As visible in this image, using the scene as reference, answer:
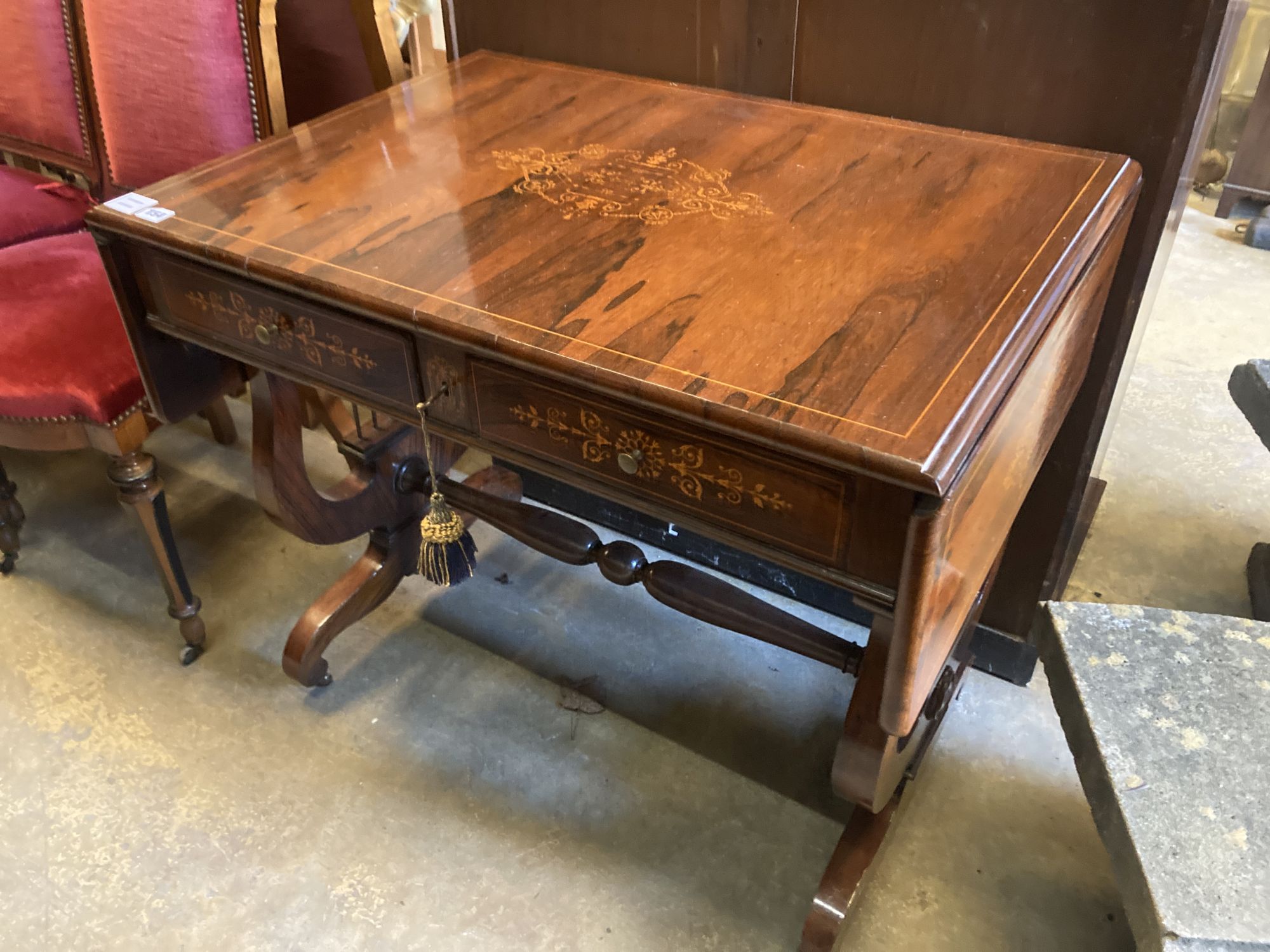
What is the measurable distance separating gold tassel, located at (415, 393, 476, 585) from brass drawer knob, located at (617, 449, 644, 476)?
305mm

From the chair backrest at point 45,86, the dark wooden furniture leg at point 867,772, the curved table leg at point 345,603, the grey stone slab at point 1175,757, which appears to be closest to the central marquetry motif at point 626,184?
the dark wooden furniture leg at point 867,772

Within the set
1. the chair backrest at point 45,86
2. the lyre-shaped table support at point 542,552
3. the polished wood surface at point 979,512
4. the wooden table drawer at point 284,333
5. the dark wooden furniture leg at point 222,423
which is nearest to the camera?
the polished wood surface at point 979,512

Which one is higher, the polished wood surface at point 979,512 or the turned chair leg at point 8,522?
the polished wood surface at point 979,512

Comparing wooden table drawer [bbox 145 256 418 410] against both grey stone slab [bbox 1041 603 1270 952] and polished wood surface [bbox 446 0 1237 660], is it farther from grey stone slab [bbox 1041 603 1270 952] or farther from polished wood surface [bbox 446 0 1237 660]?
grey stone slab [bbox 1041 603 1270 952]

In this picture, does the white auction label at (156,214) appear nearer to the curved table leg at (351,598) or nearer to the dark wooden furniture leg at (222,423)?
the curved table leg at (351,598)

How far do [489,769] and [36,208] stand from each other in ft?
4.43

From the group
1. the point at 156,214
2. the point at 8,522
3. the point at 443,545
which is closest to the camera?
the point at 156,214

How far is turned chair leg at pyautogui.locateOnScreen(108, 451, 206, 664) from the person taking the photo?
58.4 inches

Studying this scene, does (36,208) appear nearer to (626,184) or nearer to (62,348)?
(62,348)

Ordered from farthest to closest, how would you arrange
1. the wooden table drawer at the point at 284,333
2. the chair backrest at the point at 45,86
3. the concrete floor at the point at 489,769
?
the chair backrest at the point at 45,86, the concrete floor at the point at 489,769, the wooden table drawer at the point at 284,333

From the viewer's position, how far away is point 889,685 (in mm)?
879

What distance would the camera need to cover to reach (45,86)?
1.78 meters

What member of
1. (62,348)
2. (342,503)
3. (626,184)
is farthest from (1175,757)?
(62,348)

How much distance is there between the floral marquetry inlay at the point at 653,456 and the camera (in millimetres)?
843
